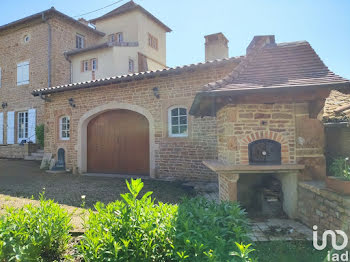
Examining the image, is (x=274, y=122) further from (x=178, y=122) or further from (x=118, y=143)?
(x=118, y=143)

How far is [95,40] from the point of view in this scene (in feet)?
55.7

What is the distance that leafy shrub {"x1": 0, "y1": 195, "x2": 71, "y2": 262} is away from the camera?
7.32 ft

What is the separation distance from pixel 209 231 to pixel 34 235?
182 centimetres

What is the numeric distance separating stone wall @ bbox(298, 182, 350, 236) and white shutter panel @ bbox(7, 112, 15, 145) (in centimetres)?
1615

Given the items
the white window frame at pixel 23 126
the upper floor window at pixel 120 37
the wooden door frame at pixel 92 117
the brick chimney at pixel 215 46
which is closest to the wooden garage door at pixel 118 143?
the wooden door frame at pixel 92 117

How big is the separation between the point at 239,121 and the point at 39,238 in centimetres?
336

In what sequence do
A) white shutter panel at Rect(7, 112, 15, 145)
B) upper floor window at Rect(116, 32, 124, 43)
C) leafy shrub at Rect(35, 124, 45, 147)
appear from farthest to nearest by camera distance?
upper floor window at Rect(116, 32, 124, 43) → white shutter panel at Rect(7, 112, 15, 145) → leafy shrub at Rect(35, 124, 45, 147)

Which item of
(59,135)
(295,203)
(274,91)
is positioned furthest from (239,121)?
(59,135)

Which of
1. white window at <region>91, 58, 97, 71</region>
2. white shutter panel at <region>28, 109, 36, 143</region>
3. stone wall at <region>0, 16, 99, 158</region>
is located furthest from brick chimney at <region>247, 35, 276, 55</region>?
white shutter panel at <region>28, 109, 36, 143</region>

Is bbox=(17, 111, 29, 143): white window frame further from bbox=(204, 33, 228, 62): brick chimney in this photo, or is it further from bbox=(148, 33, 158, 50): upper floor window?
bbox=(204, 33, 228, 62): brick chimney

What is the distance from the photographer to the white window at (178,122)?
7914 millimetres

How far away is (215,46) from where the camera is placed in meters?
10.8

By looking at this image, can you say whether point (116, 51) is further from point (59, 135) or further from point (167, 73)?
point (167, 73)

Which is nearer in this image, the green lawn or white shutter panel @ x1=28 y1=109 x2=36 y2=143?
the green lawn
